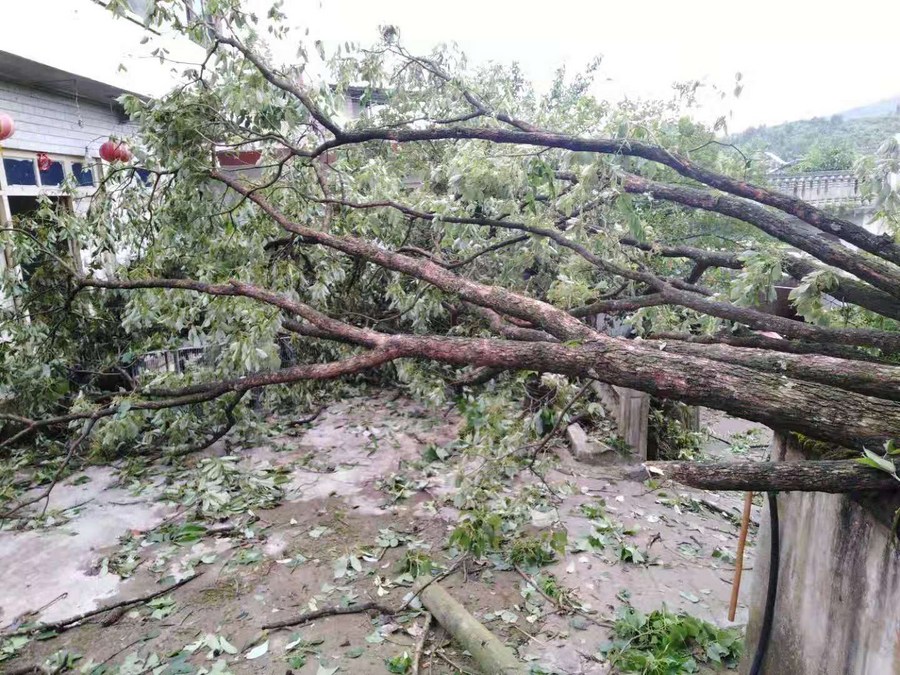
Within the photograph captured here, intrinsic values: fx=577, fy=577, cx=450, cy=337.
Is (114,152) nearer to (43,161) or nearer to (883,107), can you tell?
(43,161)

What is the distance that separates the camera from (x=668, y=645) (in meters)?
2.66

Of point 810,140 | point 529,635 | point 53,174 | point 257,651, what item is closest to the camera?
point 257,651

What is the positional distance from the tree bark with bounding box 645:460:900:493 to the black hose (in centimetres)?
68

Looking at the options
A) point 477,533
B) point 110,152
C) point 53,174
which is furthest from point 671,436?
point 53,174

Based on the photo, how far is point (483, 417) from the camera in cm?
394

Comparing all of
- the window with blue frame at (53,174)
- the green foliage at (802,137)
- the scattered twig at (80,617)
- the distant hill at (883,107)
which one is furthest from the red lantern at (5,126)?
the green foliage at (802,137)

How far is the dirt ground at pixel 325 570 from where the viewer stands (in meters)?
2.79

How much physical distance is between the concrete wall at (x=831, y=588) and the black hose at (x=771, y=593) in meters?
0.03

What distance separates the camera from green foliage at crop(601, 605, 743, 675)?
257 centimetres

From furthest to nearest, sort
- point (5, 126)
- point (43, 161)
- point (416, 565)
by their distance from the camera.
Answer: point (43, 161) < point (5, 126) < point (416, 565)

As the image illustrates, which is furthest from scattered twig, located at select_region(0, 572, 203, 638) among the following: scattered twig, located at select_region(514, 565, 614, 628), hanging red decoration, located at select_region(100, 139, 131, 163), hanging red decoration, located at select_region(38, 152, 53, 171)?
hanging red decoration, located at select_region(38, 152, 53, 171)

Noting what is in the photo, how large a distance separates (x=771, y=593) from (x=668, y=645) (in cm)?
68

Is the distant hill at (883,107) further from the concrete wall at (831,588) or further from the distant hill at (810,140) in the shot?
the distant hill at (810,140)

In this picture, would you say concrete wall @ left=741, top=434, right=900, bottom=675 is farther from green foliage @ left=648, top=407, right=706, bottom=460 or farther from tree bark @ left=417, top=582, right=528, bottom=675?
green foliage @ left=648, top=407, right=706, bottom=460
